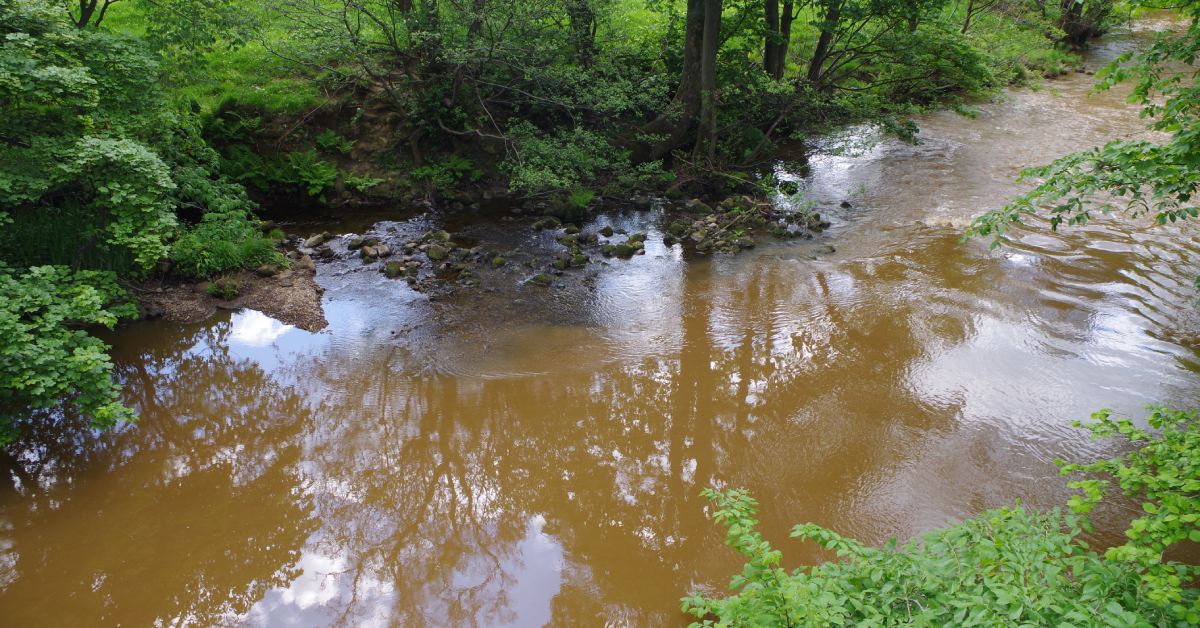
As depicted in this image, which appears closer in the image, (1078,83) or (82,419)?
(82,419)

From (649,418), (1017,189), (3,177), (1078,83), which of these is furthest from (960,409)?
(1078,83)

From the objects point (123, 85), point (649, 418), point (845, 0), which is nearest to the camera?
point (649, 418)

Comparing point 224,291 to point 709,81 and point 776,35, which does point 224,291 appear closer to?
point 709,81

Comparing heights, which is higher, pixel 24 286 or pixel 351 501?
pixel 24 286

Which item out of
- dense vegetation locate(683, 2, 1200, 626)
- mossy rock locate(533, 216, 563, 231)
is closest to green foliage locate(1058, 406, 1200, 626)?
dense vegetation locate(683, 2, 1200, 626)

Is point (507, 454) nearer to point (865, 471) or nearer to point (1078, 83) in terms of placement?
point (865, 471)

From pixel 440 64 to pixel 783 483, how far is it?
935 cm

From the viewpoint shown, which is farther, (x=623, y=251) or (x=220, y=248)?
(x=623, y=251)

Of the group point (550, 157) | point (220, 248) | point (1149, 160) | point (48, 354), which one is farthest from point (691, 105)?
point (48, 354)

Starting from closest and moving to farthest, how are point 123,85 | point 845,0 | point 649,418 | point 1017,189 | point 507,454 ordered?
1. point 507,454
2. point 649,418
3. point 123,85
4. point 845,0
5. point 1017,189

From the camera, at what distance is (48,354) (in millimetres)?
5219

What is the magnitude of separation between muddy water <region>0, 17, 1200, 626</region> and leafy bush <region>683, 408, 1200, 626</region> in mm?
1423

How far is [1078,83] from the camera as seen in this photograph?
1872 centimetres

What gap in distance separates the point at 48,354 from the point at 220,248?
4210mm
